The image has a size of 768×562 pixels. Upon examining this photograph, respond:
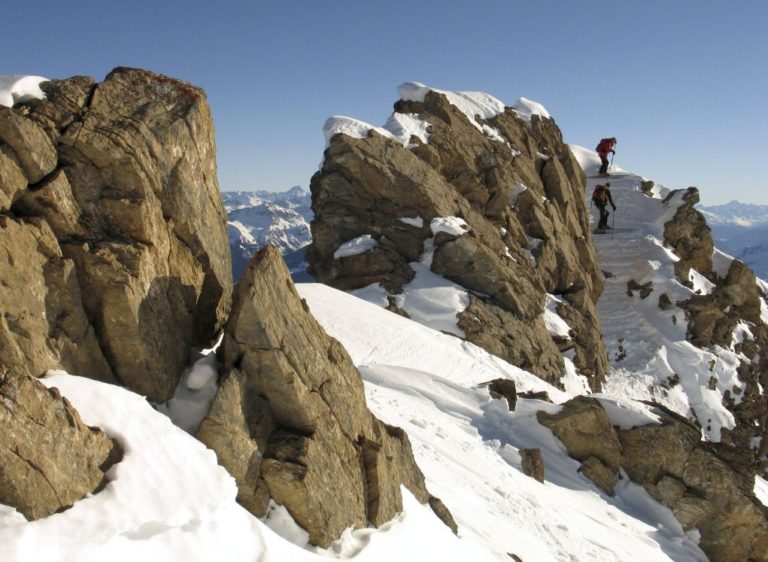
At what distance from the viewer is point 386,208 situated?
32.1 m

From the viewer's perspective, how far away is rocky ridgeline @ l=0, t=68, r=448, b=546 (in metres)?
6.95

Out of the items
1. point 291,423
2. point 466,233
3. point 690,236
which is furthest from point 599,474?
point 690,236

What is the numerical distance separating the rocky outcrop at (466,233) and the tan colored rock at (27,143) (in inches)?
864

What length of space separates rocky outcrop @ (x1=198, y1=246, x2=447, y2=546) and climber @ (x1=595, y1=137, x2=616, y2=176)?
51.6 meters

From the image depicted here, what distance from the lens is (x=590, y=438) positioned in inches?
744

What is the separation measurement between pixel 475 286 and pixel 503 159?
40.7 feet

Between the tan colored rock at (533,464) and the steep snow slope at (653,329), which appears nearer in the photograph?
the tan colored rock at (533,464)

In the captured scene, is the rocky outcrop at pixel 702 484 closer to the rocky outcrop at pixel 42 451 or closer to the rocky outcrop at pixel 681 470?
the rocky outcrop at pixel 681 470

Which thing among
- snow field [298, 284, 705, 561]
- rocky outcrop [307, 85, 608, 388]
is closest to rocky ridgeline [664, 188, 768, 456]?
rocky outcrop [307, 85, 608, 388]

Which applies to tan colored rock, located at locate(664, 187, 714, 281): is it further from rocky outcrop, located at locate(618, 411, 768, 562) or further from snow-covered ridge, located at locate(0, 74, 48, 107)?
snow-covered ridge, located at locate(0, 74, 48, 107)

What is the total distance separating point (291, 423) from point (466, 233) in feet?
76.9

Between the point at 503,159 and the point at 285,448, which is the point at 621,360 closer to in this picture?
the point at 503,159

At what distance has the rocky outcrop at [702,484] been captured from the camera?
17266 mm

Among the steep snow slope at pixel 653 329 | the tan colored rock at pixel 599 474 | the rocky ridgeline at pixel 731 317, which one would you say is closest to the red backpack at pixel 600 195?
the steep snow slope at pixel 653 329
